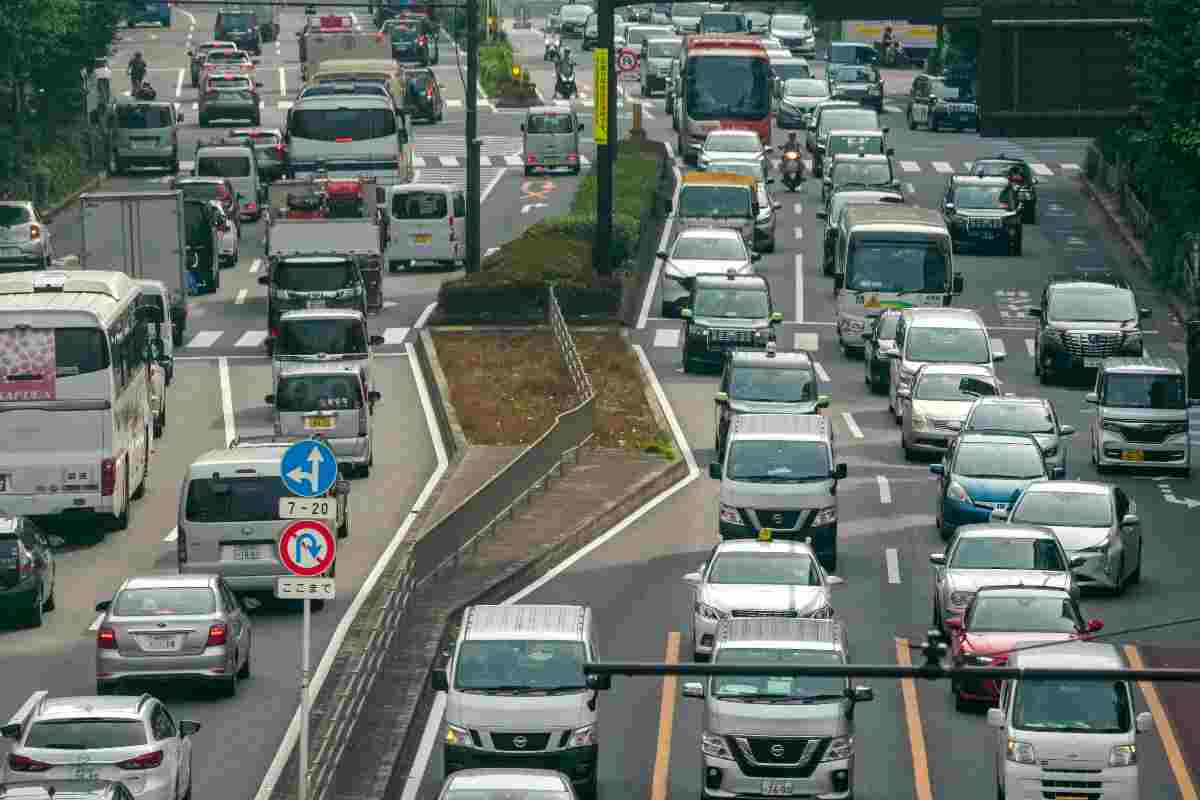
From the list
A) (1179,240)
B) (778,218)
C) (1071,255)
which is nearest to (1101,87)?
(1179,240)

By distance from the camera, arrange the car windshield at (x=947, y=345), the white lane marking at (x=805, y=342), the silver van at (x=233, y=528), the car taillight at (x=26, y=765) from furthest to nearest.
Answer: the white lane marking at (x=805, y=342) → the car windshield at (x=947, y=345) → the silver van at (x=233, y=528) → the car taillight at (x=26, y=765)

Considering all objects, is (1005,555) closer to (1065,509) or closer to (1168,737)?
(1065,509)

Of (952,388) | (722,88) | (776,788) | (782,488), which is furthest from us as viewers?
(722,88)

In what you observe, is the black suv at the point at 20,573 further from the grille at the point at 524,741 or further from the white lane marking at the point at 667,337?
the white lane marking at the point at 667,337

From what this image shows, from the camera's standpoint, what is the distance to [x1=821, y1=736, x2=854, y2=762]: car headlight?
24.9 meters

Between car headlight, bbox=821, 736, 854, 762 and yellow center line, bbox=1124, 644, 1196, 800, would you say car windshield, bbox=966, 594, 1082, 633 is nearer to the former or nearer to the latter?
yellow center line, bbox=1124, 644, 1196, 800

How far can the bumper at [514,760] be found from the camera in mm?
25078

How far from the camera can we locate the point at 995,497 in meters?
36.8

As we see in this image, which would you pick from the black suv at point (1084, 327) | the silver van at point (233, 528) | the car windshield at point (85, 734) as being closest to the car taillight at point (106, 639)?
the silver van at point (233, 528)

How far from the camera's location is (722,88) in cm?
8019

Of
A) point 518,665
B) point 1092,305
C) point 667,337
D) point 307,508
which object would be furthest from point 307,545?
point 667,337

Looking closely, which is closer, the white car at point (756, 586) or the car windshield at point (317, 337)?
the white car at point (756, 586)

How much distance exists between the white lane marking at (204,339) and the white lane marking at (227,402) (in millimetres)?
2066

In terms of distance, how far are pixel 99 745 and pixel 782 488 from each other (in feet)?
46.4
